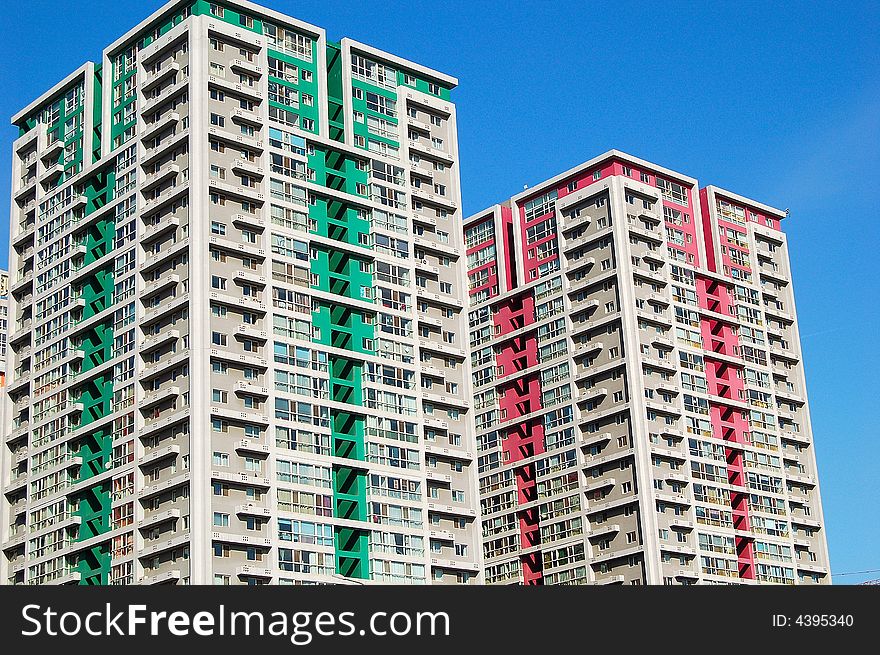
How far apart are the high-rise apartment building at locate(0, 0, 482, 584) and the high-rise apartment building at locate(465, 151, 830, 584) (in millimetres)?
18520

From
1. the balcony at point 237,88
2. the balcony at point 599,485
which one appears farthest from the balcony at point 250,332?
the balcony at point 599,485

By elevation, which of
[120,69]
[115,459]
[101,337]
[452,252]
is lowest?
[115,459]

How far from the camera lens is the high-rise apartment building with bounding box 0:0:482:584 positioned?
9925 centimetres

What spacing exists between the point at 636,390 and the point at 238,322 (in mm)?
39677

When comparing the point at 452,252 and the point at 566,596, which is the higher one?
the point at 452,252

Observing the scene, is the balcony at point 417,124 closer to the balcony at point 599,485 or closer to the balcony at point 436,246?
the balcony at point 436,246

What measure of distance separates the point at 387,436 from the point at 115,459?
1939 cm

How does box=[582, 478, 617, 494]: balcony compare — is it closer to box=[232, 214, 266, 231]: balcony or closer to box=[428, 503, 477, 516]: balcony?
box=[428, 503, 477, 516]: balcony

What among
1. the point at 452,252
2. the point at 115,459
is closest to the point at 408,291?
the point at 452,252

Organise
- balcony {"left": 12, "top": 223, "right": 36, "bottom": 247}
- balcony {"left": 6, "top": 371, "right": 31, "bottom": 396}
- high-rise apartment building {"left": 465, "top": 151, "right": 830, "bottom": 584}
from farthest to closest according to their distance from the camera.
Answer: high-rise apartment building {"left": 465, "top": 151, "right": 830, "bottom": 584}, balcony {"left": 12, "top": 223, "right": 36, "bottom": 247}, balcony {"left": 6, "top": 371, "right": 31, "bottom": 396}

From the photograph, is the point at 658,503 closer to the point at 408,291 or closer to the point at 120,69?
the point at 408,291

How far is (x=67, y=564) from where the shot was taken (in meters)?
105

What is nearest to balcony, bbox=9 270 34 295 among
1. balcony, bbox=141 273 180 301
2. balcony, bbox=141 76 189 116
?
balcony, bbox=141 273 180 301

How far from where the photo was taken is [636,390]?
126m
